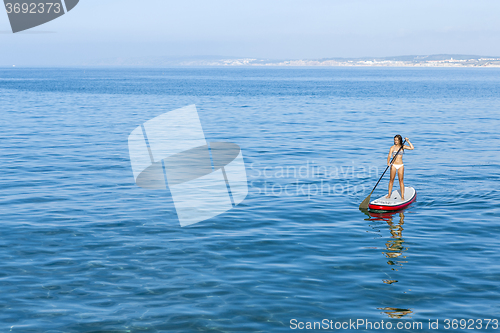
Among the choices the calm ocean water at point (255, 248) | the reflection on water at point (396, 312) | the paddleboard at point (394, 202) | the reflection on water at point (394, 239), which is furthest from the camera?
the paddleboard at point (394, 202)

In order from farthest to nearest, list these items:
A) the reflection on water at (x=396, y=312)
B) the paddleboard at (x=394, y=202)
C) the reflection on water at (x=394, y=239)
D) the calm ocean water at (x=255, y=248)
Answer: the paddleboard at (x=394, y=202) → the reflection on water at (x=394, y=239) → the calm ocean water at (x=255, y=248) → the reflection on water at (x=396, y=312)

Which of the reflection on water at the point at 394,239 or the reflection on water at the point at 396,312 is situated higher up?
the reflection on water at the point at 396,312

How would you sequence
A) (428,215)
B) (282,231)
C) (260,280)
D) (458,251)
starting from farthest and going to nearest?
(428,215) → (282,231) → (458,251) → (260,280)

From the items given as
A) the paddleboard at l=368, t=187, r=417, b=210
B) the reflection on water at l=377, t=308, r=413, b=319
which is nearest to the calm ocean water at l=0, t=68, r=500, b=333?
the reflection on water at l=377, t=308, r=413, b=319

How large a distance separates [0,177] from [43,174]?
1920mm

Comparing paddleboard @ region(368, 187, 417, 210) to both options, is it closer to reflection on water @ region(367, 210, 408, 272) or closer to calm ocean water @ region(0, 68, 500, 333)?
reflection on water @ region(367, 210, 408, 272)

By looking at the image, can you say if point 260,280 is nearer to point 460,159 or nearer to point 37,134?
point 460,159

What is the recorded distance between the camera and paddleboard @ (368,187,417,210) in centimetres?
1825

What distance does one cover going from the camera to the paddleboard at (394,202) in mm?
18250

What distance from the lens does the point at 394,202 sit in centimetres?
1855

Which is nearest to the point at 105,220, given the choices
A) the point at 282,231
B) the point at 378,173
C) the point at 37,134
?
the point at 282,231

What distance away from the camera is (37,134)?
128 feet

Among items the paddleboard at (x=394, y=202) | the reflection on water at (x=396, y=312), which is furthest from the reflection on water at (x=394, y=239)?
the reflection on water at (x=396, y=312)

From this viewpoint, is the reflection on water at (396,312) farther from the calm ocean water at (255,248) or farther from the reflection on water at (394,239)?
the reflection on water at (394,239)
